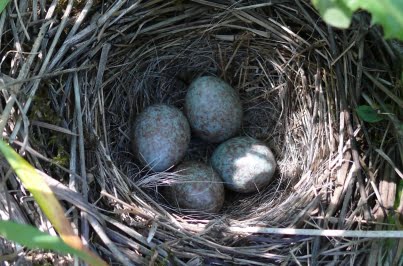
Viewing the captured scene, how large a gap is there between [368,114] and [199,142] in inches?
34.8

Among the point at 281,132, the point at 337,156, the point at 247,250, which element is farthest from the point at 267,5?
the point at 247,250

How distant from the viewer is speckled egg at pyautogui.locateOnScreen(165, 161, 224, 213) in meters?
2.27

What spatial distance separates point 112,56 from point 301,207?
1033mm

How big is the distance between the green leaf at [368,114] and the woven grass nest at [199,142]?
55 mm

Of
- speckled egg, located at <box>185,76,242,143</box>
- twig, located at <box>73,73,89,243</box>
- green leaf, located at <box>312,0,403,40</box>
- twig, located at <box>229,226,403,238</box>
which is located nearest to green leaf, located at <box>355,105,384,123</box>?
twig, located at <box>229,226,403,238</box>

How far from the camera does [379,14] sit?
1176mm

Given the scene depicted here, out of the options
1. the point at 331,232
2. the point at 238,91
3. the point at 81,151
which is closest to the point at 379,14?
the point at 331,232

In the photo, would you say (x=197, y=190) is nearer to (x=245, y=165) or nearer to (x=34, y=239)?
(x=245, y=165)

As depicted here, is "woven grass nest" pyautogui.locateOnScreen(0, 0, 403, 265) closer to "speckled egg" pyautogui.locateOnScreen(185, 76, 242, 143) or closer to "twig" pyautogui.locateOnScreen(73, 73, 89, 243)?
"twig" pyautogui.locateOnScreen(73, 73, 89, 243)

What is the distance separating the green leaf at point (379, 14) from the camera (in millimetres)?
1176

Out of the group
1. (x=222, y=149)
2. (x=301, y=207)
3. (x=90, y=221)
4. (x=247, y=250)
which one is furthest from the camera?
(x=222, y=149)

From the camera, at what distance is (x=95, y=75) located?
2.27m

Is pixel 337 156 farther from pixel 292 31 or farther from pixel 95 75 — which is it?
pixel 95 75

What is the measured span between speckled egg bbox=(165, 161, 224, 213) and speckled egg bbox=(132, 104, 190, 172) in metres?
0.08
